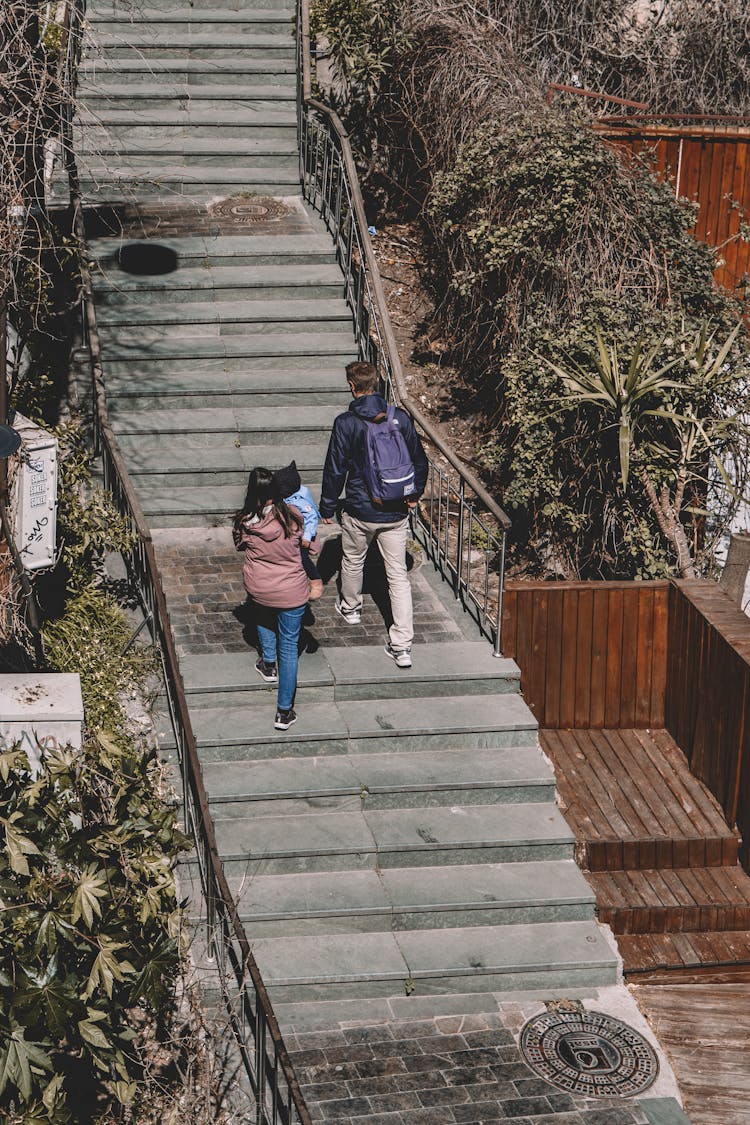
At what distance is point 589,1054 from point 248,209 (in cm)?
841

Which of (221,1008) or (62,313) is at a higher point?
(62,313)

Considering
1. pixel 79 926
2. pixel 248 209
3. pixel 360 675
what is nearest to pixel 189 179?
pixel 248 209

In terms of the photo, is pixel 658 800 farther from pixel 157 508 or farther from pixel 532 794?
pixel 157 508

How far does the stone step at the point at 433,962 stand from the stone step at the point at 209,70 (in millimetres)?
9340

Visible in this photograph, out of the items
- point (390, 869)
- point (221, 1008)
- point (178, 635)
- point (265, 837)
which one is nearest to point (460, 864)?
point (390, 869)

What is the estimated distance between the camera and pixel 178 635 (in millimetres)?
8320

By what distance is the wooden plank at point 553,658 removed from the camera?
29.8 feet

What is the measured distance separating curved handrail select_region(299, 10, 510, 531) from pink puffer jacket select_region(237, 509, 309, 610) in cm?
136

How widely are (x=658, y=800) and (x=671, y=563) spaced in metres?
2.33

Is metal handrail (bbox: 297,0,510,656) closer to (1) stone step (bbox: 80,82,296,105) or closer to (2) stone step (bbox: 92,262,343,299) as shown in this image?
(2) stone step (bbox: 92,262,343,299)

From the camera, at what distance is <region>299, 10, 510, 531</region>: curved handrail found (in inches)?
332

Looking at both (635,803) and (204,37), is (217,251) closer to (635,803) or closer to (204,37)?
(204,37)

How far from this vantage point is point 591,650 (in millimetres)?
9242

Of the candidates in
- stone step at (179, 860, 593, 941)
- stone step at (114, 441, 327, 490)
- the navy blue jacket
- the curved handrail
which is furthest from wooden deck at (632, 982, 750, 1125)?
stone step at (114, 441, 327, 490)
